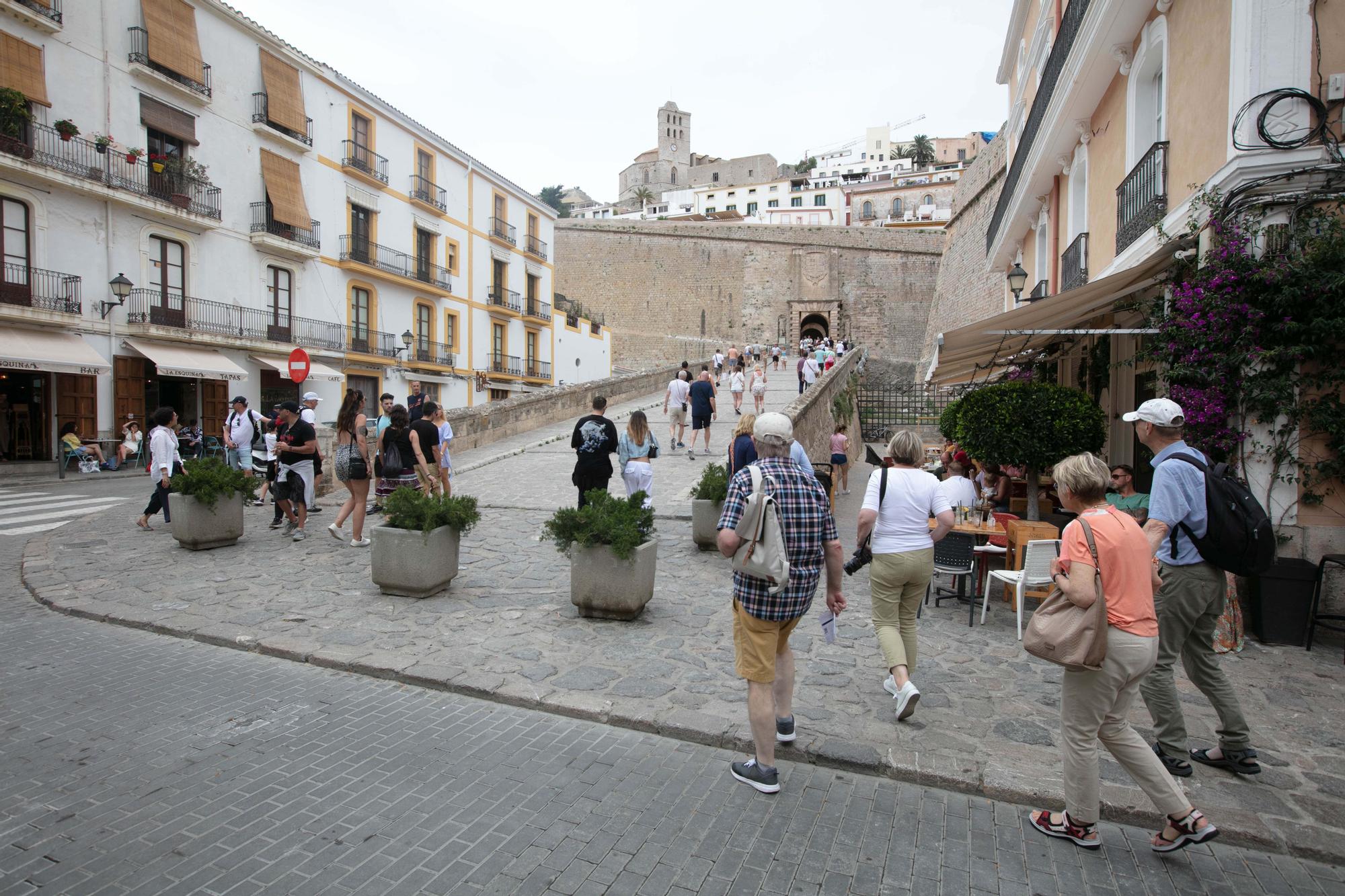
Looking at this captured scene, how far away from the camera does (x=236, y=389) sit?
2072 centimetres

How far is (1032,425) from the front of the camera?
24.5ft

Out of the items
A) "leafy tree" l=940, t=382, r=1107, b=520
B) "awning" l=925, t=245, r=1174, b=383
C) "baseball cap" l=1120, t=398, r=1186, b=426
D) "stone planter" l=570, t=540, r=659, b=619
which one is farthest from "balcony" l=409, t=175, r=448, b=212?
"baseball cap" l=1120, t=398, r=1186, b=426

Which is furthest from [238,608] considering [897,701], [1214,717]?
[1214,717]

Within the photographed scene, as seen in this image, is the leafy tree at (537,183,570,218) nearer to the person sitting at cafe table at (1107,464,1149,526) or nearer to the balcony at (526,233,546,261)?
the balcony at (526,233,546,261)

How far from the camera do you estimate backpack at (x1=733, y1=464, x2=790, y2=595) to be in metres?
3.21

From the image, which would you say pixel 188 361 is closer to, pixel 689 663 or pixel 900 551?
pixel 689 663

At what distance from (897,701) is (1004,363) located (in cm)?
1015

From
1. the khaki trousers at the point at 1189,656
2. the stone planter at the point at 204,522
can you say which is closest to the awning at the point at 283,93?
the stone planter at the point at 204,522

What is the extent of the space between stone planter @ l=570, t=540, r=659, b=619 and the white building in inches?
617

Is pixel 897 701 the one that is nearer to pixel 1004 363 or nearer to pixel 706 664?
pixel 706 664

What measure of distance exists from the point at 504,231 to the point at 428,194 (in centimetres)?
491

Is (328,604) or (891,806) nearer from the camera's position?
(891,806)

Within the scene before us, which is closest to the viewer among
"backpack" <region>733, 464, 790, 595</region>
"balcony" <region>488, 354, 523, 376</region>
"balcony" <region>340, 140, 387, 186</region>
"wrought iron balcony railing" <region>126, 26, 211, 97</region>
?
"backpack" <region>733, 464, 790, 595</region>

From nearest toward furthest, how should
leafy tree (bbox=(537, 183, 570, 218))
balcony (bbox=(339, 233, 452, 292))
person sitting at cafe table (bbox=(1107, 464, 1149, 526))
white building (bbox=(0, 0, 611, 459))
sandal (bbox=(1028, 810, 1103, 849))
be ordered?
sandal (bbox=(1028, 810, 1103, 849)) < person sitting at cafe table (bbox=(1107, 464, 1149, 526)) < white building (bbox=(0, 0, 611, 459)) < balcony (bbox=(339, 233, 452, 292)) < leafy tree (bbox=(537, 183, 570, 218))
